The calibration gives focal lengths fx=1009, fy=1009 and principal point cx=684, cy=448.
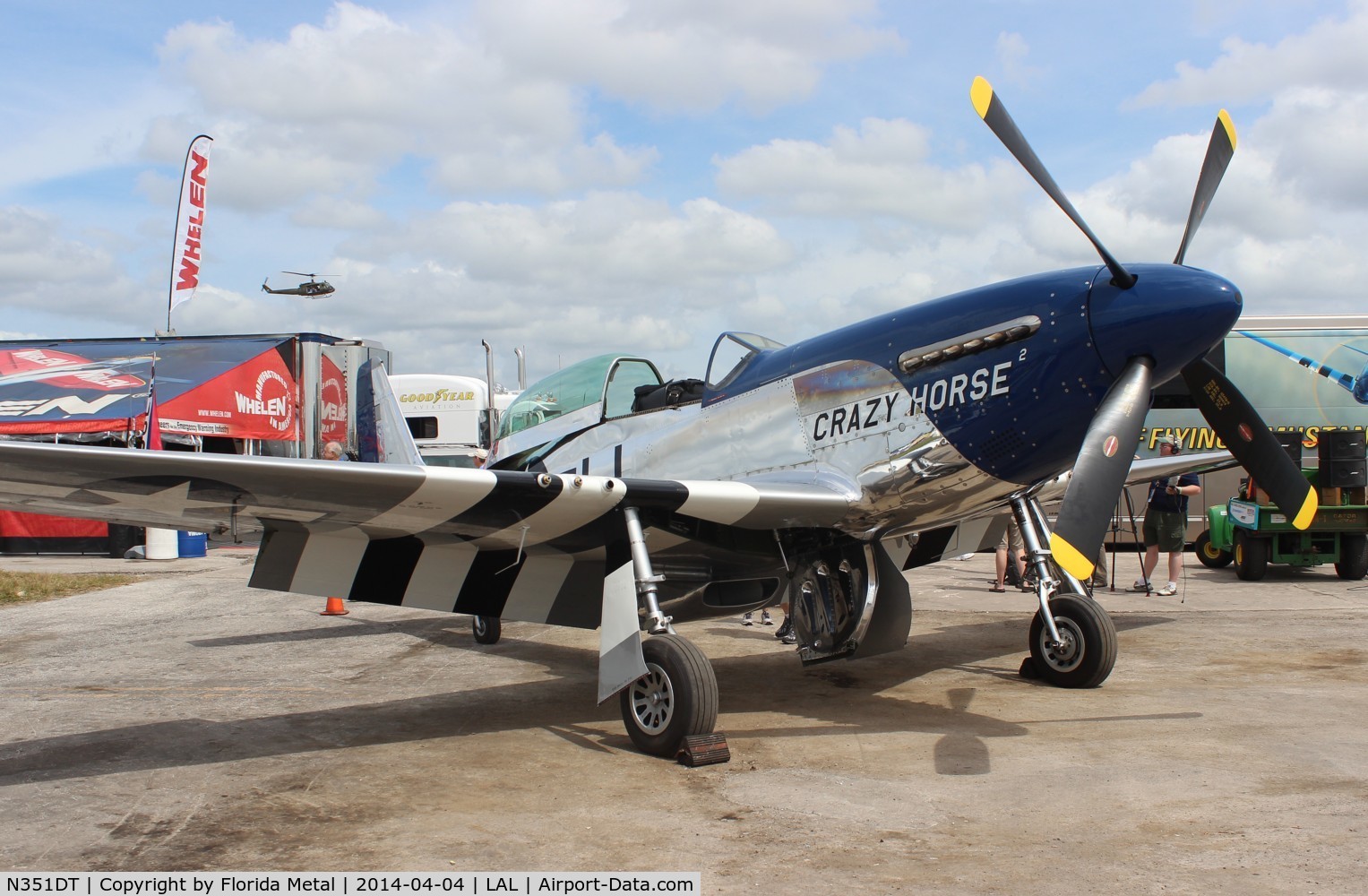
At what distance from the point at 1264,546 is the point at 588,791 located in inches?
448

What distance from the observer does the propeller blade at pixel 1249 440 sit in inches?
232

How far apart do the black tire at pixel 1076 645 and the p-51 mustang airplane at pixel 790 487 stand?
15 mm

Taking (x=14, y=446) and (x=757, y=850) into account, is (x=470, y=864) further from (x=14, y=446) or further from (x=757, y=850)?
(x=14, y=446)

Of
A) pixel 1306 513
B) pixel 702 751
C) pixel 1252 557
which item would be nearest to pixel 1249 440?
pixel 1306 513

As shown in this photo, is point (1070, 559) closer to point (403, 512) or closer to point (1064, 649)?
point (1064, 649)

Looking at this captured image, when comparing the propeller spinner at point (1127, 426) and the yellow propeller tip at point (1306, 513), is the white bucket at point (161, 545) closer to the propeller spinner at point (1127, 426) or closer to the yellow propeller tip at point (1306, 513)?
the propeller spinner at point (1127, 426)

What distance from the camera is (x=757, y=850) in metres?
3.63

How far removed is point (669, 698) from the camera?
5.03m

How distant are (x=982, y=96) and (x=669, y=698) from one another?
353 cm

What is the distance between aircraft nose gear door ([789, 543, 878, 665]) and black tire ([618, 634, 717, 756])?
4.62 ft

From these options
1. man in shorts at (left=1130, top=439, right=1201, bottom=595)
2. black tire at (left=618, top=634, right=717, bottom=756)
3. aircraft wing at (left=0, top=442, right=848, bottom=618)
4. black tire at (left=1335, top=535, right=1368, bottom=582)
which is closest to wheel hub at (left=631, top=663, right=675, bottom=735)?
black tire at (left=618, top=634, right=717, bottom=756)

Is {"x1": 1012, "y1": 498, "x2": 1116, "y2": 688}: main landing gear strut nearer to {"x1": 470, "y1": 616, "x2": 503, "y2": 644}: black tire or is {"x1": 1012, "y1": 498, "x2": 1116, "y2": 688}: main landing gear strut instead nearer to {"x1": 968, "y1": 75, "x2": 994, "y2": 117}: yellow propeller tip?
{"x1": 968, "y1": 75, "x2": 994, "y2": 117}: yellow propeller tip

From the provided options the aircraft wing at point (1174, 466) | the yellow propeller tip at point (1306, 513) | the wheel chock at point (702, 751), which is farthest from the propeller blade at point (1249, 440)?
the wheel chock at point (702, 751)

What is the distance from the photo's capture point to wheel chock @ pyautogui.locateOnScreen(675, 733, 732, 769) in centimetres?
484
